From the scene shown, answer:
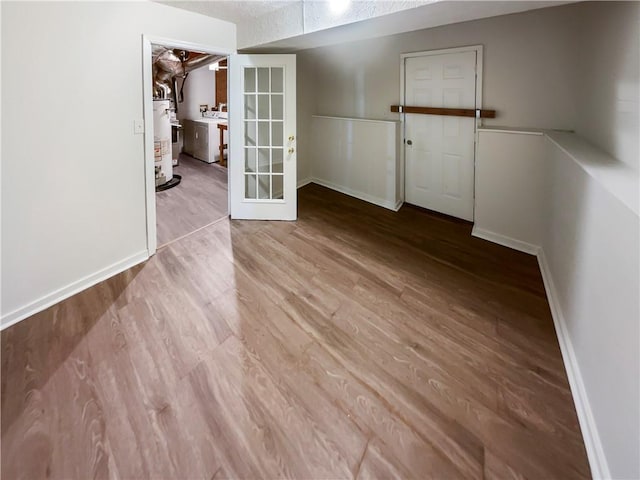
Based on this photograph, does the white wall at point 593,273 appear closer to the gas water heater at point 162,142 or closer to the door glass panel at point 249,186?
the door glass panel at point 249,186

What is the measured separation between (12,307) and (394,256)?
281 cm

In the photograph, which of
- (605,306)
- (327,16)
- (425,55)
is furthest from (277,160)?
(605,306)

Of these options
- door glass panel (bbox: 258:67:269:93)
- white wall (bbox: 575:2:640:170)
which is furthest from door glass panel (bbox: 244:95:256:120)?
white wall (bbox: 575:2:640:170)

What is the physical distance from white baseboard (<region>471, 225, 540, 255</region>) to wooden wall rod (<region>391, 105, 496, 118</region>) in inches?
44.4

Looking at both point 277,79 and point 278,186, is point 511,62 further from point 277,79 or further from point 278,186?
point 278,186

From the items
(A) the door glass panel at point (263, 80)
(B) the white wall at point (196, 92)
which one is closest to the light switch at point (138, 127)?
(A) the door glass panel at point (263, 80)

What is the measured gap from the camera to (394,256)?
323 cm

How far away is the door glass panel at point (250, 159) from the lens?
13.4 feet

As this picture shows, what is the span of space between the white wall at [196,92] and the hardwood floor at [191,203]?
6.42 ft

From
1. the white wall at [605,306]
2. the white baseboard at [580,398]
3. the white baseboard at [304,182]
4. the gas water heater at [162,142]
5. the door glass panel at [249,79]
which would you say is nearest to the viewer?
the white wall at [605,306]

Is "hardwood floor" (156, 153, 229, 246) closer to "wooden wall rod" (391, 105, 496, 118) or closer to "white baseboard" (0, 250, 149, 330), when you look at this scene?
"white baseboard" (0, 250, 149, 330)

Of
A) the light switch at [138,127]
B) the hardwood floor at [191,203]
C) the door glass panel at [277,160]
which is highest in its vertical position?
the light switch at [138,127]

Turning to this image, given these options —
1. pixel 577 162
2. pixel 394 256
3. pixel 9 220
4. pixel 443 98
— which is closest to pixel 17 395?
pixel 9 220

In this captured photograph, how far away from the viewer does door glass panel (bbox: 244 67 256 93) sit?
3.84 meters
